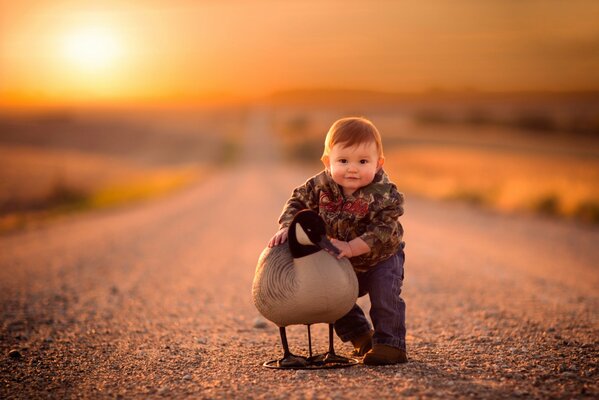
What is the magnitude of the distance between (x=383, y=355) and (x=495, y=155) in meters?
39.5

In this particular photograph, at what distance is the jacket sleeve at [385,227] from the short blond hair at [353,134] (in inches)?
13.0

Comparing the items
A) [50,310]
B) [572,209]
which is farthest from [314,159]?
[50,310]

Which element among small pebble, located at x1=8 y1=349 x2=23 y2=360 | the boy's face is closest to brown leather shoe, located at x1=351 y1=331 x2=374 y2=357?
the boy's face

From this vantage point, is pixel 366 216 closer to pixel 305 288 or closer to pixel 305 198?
pixel 305 198

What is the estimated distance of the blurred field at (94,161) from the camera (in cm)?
2070

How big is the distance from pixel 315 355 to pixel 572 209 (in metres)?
12.7

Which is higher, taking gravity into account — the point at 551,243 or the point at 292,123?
the point at 292,123

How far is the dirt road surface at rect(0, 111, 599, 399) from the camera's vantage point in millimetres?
3203

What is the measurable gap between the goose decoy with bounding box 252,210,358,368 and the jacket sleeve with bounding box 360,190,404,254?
0.21 meters

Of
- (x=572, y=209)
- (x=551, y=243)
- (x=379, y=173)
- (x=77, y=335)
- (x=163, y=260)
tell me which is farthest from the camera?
(x=572, y=209)

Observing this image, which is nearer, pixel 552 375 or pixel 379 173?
pixel 552 375

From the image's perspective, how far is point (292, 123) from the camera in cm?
9531

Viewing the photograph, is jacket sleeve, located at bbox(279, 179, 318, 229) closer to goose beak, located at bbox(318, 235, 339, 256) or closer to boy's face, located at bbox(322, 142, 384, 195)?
boy's face, located at bbox(322, 142, 384, 195)

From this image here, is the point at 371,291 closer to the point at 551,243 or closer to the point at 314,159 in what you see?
the point at 551,243
